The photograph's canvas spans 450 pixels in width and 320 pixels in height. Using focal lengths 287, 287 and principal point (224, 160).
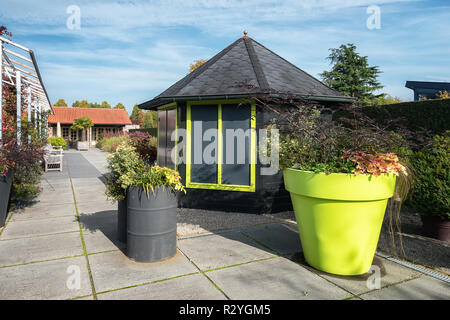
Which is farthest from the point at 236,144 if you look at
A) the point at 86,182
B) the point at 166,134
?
the point at 86,182

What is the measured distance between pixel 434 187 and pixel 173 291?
420 cm

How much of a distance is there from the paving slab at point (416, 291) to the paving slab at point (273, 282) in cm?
33

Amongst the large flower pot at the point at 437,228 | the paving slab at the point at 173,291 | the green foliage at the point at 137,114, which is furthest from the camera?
the green foliage at the point at 137,114

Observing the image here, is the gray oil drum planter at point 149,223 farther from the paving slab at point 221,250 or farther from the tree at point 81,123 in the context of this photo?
the tree at point 81,123

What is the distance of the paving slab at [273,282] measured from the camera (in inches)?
113

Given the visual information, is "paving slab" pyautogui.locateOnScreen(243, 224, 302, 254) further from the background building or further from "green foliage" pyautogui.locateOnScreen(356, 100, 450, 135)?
the background building

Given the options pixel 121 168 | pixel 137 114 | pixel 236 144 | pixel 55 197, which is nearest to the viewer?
pixel 121 168

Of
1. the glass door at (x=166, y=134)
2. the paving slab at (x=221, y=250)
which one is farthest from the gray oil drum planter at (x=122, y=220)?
the glass door at (x=166, y=134)

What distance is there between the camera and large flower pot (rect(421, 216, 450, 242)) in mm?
4656

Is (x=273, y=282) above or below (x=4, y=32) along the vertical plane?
below

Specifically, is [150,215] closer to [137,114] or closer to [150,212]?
[150,212]

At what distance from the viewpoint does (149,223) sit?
3590 mm

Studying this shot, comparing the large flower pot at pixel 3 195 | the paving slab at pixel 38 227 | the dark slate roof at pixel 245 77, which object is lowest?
the paving slab at pixel 38 227
